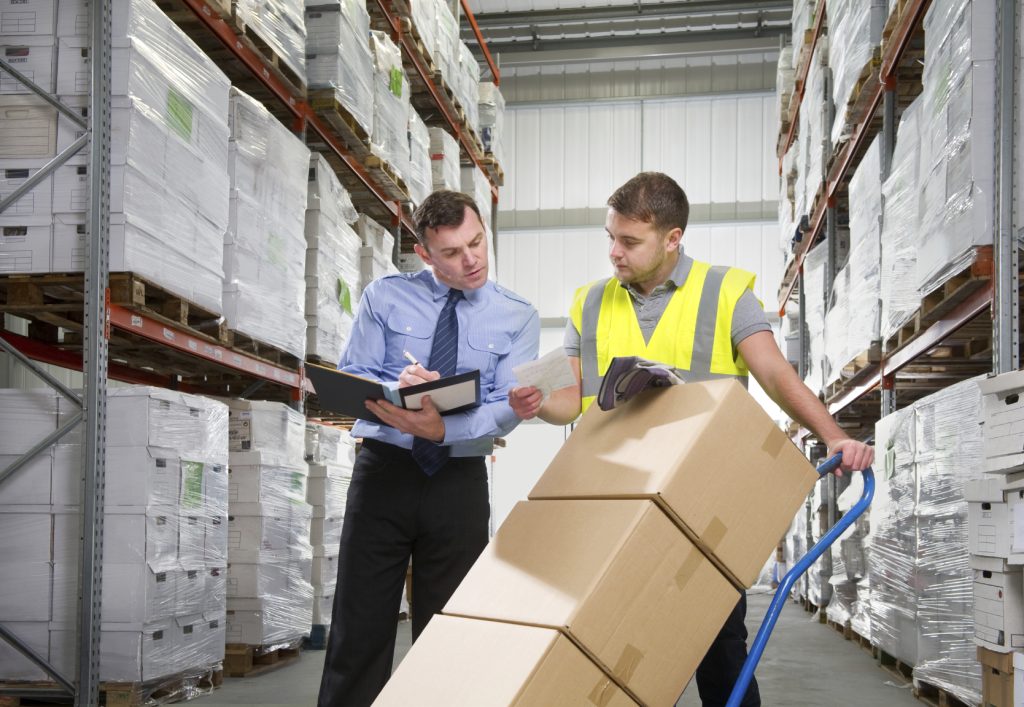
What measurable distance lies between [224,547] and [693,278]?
354 cm

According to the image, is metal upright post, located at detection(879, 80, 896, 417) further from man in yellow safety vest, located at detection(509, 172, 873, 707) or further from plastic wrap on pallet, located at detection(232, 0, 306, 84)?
man in yellow safety vest, located at detection(509, 172, 873, 707)

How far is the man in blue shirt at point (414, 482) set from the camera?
297cm

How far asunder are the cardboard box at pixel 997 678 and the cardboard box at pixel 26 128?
13.8 ft

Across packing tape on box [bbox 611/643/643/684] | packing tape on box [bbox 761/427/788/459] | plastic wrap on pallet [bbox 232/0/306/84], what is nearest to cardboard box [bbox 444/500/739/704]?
packing tape on box [bbox 611/643/643/684]

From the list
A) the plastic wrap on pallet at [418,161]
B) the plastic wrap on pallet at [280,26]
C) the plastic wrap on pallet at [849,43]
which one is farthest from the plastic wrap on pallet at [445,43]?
the plastic wrap on pallet at [849,43]

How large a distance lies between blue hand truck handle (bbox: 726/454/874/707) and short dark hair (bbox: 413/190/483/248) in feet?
3.92

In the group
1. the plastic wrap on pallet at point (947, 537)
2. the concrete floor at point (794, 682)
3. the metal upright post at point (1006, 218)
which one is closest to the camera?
the metal upright post at point (1006, 218)

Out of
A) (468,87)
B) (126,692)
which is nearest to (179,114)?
(126,692)

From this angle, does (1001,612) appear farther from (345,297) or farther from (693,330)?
(345,297)

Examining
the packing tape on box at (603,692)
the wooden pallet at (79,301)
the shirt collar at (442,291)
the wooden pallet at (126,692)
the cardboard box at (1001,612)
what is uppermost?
the wooden pallet at (79,301)

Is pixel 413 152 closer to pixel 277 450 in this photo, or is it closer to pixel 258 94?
pixel 258 94

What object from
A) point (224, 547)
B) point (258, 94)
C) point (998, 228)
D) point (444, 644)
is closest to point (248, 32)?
point (258, 94)

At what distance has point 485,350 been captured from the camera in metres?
3.19

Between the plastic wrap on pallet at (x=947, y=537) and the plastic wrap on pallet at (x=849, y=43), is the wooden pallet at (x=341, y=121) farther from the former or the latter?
the plastic wrap on pallet at (x=947, y=537)
